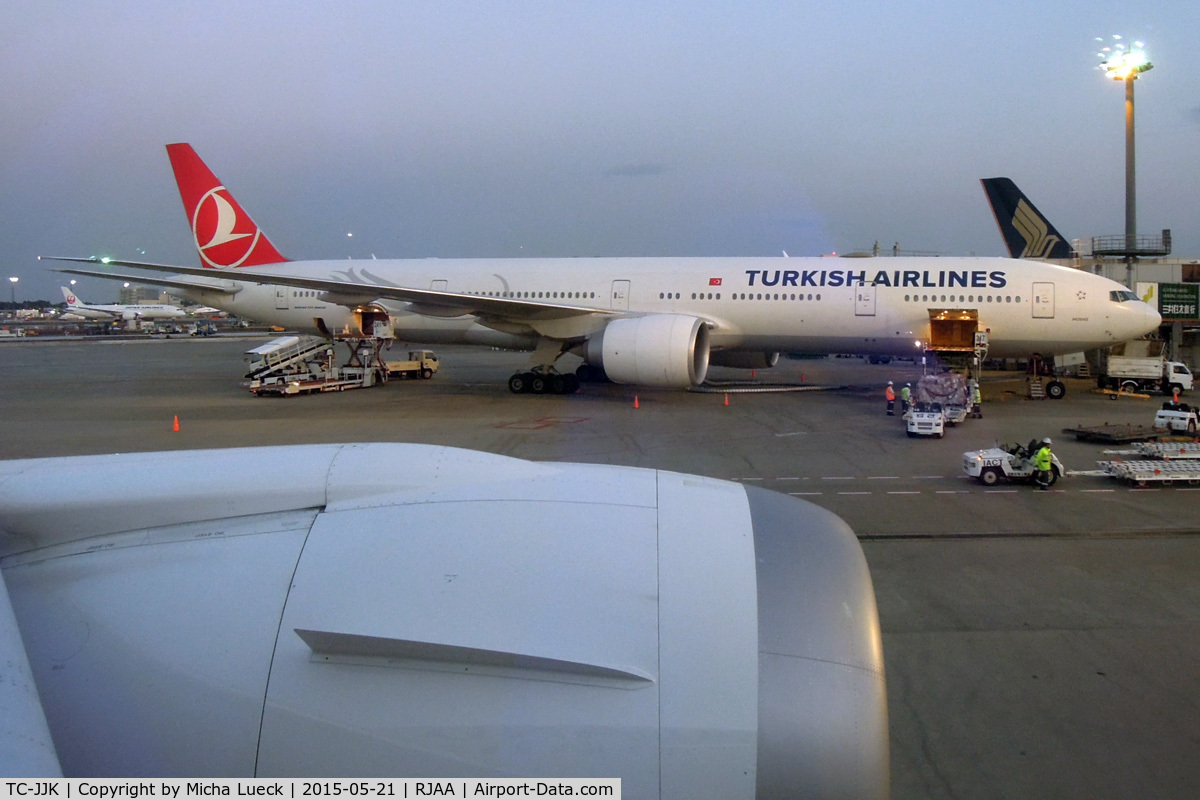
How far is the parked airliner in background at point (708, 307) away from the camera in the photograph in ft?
54.5

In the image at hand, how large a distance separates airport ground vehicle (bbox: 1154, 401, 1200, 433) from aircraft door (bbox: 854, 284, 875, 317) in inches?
238

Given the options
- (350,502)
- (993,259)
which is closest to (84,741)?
(350,502)

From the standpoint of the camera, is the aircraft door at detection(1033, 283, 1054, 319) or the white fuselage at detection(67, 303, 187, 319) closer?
the aircraft door at detection(1033, 283, 1054, 319)

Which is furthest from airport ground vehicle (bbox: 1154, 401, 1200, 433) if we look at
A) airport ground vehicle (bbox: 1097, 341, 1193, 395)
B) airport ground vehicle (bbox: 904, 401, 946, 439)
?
airport ground vehicle (bbox: 1097, 341, 1193, 395)

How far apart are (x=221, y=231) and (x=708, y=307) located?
14961 mm

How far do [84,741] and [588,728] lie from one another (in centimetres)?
113

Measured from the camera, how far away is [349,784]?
1649mm

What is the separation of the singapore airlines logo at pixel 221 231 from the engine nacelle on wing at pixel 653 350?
43.5 ft

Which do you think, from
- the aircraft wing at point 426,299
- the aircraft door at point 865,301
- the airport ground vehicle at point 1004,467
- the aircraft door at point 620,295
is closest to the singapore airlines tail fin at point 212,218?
the aircraft wing at point 426,299

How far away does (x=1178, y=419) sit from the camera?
12258mm

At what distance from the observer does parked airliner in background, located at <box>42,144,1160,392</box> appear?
54.5 feet

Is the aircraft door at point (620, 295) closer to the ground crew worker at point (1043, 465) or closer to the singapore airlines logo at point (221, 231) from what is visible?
the ground crew worker at point (1043, 465)
